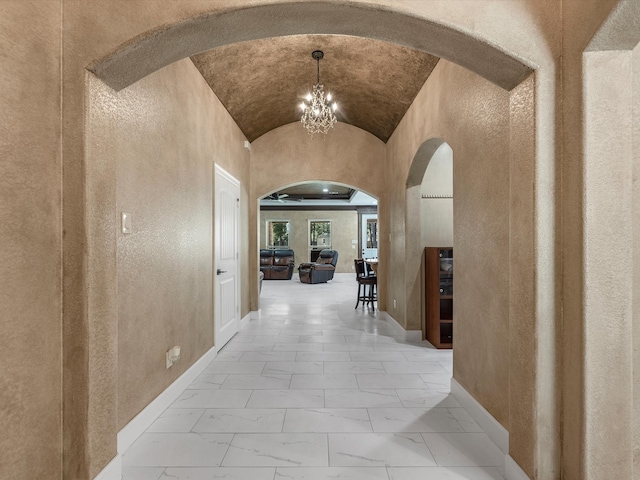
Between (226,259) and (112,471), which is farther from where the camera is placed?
(226,259)

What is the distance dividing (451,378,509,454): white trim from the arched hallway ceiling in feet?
9.59

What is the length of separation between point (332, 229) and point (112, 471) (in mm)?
12826

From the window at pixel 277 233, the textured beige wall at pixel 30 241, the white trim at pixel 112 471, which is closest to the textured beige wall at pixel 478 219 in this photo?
the white trim at pixel 112 471

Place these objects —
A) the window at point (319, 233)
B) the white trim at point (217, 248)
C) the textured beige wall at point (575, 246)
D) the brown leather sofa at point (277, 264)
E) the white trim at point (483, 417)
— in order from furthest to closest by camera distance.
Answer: the window at point (319, 233)
the brown leather sofa at point (277, 264)
the white trim at point (217, 248)
the white trim at point (483, 417)
the textured beige wall at point (575, 246)

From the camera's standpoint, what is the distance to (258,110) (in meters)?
4.89

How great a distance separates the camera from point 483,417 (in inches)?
90.8

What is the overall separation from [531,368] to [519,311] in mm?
274

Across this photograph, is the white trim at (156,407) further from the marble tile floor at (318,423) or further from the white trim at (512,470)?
the white trim at (512,470)

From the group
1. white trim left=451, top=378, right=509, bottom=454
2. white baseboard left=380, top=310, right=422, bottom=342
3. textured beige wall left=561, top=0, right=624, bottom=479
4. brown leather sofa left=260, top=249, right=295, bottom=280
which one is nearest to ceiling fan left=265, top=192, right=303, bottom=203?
brown leather sofa left=260, top=249, right=295, bottom=280

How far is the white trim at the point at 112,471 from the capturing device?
170 centimetres

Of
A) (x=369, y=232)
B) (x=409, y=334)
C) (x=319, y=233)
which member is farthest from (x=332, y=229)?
(x=409, y=334)

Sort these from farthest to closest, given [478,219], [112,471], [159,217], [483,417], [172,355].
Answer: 1. [172,355]
2. [159,217]
3. [478,219]
4. [483,417]
5. [112,471]

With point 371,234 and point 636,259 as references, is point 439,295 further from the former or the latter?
point 371,234

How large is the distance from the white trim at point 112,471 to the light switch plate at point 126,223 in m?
1.26
